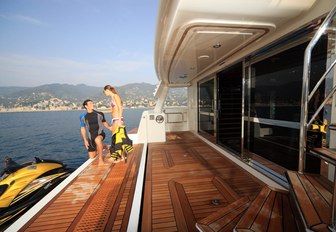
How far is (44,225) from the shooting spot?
4.82 feet

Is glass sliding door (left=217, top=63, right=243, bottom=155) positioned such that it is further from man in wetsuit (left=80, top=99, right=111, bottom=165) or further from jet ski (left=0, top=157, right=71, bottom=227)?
jet ski (left=0, top=157, right=71, bottom=227)

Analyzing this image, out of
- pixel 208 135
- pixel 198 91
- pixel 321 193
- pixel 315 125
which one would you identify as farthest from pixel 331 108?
pixel 198 91

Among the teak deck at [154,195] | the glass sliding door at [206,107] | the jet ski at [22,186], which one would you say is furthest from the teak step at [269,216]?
the glass sliding door at [206,107]

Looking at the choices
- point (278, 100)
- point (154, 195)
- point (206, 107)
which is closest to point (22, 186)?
point (154, 195)

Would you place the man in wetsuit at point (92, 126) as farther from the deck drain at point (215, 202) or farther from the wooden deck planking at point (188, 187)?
the deck drain at point (215, 202)

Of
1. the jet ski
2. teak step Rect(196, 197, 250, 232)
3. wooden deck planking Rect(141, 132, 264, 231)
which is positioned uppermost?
teak step Rect(196, 197, 250, 232)

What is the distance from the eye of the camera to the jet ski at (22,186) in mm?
2170

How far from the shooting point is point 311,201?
3.28 ft

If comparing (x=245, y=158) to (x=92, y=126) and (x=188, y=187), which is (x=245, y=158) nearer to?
(x=188, y=187)

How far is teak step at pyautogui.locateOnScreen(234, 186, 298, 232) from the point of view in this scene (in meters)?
1.01

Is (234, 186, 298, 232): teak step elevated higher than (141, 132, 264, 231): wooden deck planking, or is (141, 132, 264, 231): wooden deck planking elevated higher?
(234, 186, 298, 232): teak step

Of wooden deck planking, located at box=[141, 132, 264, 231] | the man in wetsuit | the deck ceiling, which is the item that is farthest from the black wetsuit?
the deck ceiling

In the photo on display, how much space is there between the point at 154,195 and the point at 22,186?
6.62 feet

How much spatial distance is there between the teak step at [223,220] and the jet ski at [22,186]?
8.23ft
